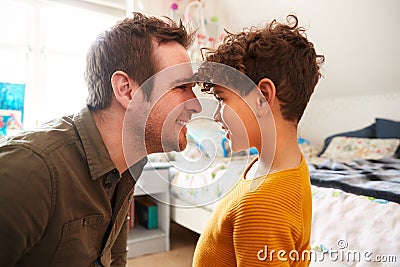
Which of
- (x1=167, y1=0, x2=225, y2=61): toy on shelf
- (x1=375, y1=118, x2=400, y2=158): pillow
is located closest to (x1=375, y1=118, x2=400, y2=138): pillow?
(x1=375, y1=118, x2=400, y2=158): pillow

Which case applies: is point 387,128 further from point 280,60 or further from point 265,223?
point 265,223

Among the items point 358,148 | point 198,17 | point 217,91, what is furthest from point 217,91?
point 198,17

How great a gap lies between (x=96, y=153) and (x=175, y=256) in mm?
1630

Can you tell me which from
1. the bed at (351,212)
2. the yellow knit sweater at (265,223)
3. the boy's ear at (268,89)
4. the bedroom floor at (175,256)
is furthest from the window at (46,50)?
the yellow knit sweater at (265,223)

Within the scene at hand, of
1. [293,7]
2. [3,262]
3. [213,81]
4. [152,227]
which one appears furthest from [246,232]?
[293,7]

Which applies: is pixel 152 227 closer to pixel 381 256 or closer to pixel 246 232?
pixel 381 256

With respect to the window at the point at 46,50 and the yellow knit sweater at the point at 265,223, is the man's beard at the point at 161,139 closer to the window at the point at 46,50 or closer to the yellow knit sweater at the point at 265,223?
the yellow knit sweater at the point at 265,223

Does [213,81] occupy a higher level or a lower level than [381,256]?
higher

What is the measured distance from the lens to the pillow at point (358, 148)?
2.53 m

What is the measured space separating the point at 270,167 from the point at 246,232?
180mm

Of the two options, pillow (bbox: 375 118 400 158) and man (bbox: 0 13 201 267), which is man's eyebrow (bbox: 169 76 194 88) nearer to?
man (bbox: 0 13 201 267)

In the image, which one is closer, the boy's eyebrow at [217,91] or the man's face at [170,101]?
the boy's eyebrow at [217,91]

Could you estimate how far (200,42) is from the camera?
3.07 m

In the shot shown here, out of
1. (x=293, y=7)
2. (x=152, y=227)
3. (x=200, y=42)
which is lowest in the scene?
(x=152, y=227)
